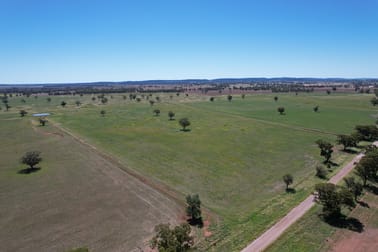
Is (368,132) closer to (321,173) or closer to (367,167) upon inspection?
(321,173)

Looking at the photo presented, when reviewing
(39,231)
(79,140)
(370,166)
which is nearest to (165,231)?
(39,231)

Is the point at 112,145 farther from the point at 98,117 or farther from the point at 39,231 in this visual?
the point at 98,117

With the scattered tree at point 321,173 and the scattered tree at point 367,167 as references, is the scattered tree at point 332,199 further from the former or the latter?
the scattered tree at point 321,173

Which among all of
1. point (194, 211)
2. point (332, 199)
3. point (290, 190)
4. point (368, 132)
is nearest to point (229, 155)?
point (290, 190)

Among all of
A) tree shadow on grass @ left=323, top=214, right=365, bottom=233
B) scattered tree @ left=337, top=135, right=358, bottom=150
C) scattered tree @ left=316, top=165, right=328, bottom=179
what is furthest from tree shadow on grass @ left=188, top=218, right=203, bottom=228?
scattered tree @ left=337, top=135, right=358, bottom=150

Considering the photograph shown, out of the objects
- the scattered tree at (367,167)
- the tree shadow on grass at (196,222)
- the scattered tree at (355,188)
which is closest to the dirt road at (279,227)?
the scattered tree at (355,188)

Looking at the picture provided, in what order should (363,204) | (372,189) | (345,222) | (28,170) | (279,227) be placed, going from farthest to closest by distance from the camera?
(28,170) → (372,189) → (363,204) → (345,222) → (279,227)

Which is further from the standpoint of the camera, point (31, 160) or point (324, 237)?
point (31, 160)

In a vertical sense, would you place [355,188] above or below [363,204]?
above
